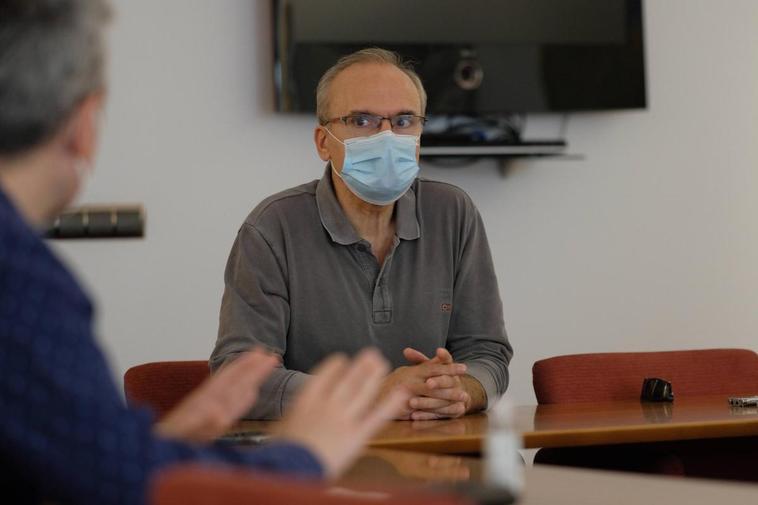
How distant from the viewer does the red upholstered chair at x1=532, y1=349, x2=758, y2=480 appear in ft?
9.45

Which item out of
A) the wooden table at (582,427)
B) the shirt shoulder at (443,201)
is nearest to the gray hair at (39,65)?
the wooden table at (582,427)

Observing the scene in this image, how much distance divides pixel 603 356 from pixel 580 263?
1.57 m

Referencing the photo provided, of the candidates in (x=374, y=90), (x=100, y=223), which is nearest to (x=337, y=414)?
(x=374, y=90)

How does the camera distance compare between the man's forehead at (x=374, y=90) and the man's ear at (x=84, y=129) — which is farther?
the man's forehead at (x=374, y=90)

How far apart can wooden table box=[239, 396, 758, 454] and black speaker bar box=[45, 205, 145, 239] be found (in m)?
1.68

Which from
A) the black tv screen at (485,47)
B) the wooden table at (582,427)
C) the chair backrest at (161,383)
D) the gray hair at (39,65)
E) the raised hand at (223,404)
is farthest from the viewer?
the black tv screen at (485,47)

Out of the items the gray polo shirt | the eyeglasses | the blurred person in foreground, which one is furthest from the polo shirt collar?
the blurred person in foreground

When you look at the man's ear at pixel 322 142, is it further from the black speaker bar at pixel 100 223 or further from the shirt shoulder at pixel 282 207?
the black speaker bar at pixel 100 223

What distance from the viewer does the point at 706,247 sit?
483 centimetres

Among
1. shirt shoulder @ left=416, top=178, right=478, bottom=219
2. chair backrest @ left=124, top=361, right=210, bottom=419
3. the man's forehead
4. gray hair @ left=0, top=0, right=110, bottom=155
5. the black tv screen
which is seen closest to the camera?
gray hair @ left=0, top=0, right=110, bottom=155

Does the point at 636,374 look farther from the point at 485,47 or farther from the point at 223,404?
the point at 223,404

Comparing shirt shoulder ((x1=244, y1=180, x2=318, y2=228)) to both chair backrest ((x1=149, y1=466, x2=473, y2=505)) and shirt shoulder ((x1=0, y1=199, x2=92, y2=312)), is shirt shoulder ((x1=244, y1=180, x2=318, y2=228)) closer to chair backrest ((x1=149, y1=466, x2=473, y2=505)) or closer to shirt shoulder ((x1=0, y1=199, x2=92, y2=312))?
shirt shoulder ((x1=0, y1=199, x2=92, y2=312))

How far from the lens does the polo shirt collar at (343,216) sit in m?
3.05

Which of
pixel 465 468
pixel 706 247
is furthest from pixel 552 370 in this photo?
pixel 706 247
